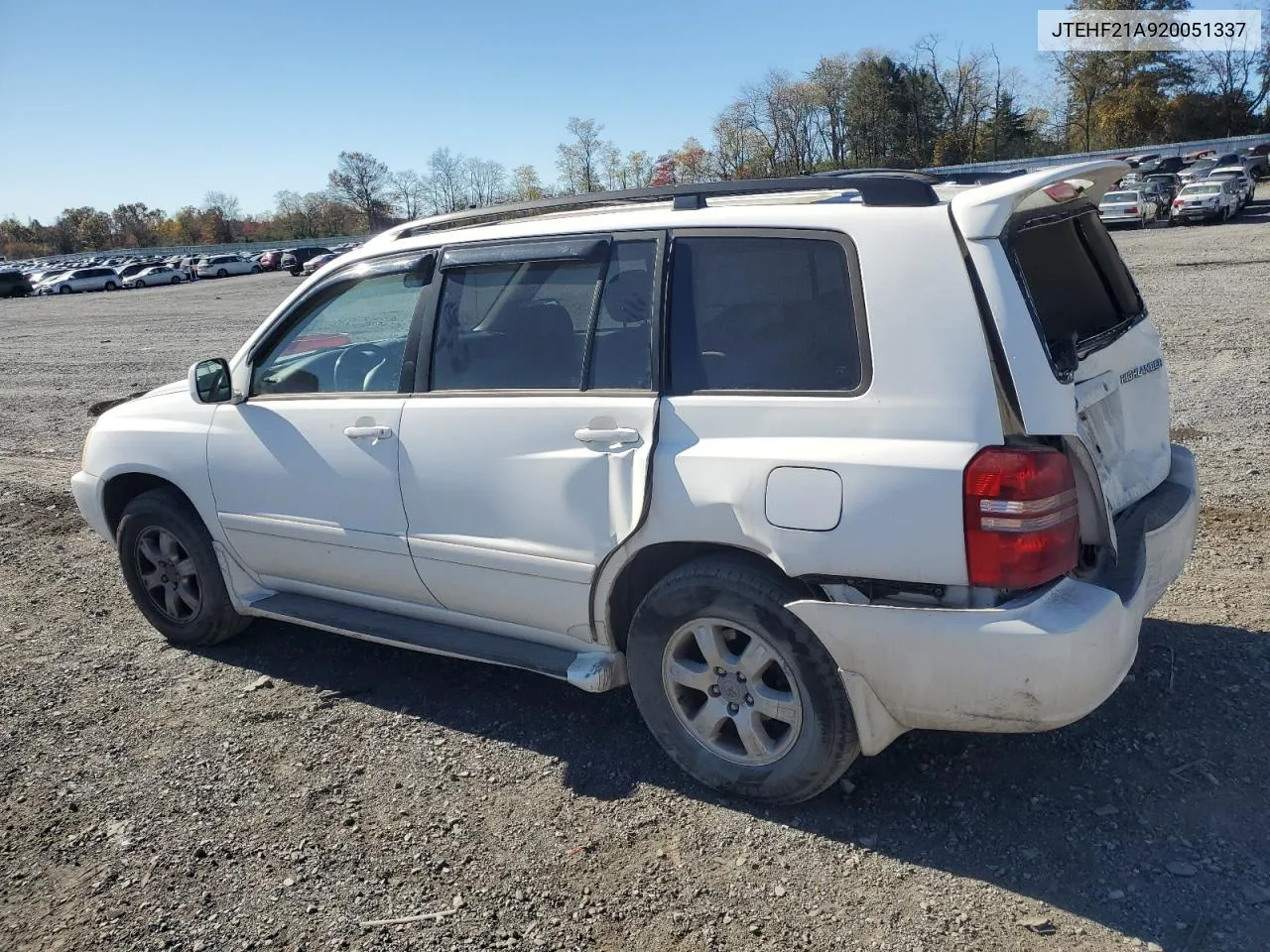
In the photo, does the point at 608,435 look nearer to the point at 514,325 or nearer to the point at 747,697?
the point at 514,325

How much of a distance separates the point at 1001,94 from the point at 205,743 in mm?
96363

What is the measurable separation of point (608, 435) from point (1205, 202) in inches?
1384

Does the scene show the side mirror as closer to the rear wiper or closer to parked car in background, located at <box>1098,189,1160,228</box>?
the rear wiper

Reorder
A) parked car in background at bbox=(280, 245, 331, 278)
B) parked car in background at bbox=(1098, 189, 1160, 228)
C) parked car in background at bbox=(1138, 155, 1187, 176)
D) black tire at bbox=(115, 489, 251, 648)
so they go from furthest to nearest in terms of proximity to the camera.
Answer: parked car in background at bbox=(280, 245, 331, 278) < parked car in background at bbox=(1138, 155, 1187, 176) < parked car in background at bbox=(1098, 189, 1160, 228) < black tire at bbox=(115, 489, 251, 648)

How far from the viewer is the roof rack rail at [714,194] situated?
314cm

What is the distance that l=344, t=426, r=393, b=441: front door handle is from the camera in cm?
400

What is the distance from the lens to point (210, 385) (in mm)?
4605

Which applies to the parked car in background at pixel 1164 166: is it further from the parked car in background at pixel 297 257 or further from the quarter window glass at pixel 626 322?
the quarter window glass at pixel 626 322

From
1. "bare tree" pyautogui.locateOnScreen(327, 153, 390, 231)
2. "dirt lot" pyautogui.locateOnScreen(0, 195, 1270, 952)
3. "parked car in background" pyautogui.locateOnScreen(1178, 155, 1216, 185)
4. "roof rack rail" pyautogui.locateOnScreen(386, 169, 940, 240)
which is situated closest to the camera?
"dirt lot" pyautogui.locateOnScreen(0, 195, 1270, 952)

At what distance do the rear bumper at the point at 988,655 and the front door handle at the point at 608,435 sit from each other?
0.76 m

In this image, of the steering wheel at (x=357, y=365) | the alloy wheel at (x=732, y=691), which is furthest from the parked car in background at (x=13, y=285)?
the alloy wheel at (x=732, y=691)

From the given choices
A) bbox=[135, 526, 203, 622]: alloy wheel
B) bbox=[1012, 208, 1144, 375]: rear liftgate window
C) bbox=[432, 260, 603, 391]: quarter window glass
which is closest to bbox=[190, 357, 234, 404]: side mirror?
bbox=[135, 526, 203, 622]: alloy wheel

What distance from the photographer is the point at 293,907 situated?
3.14 meters

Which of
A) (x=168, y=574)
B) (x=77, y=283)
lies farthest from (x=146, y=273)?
(x=168, y=574)
